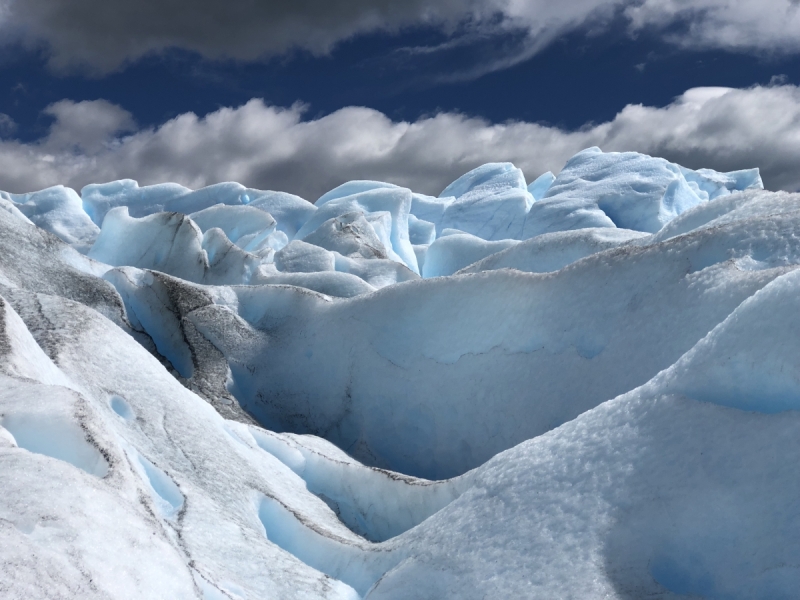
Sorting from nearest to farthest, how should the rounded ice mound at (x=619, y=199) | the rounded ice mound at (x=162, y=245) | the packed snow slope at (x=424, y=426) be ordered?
the packed snow slope at (x=424, y=426) → the rounded ice mound at (x=162, y=245) → the rounded ice mound at (x=619, y=199)

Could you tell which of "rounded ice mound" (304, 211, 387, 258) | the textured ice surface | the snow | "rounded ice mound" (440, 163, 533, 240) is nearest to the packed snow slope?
"rounded ice mound" (304, 211, 387, 258)

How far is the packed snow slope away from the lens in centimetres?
282

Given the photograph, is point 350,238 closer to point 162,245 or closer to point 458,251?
point 458,251

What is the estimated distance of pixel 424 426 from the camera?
21.5ft

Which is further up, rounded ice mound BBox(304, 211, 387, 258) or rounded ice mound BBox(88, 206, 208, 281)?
rounded ice mound BBox(88, 206, 208, 281)

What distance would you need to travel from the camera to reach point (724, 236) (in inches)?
212

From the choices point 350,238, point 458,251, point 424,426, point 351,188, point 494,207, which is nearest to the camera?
point 424,426

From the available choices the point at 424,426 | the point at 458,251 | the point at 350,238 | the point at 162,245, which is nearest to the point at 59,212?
the point at 350,238

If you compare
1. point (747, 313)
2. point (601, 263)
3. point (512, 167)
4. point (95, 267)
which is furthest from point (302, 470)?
point (512, 167)

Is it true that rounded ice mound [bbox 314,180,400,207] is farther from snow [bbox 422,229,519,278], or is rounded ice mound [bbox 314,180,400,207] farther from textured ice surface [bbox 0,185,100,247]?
snow [bbox 422,229,519,278]

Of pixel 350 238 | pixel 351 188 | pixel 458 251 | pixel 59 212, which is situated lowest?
pixel 351 188

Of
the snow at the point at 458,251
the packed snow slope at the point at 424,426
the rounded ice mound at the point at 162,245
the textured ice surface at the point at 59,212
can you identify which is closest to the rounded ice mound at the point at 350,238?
the snow at the point at 458,251

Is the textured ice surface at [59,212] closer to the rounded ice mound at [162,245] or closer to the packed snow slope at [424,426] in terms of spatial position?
the rounded ice mound at [162,245]

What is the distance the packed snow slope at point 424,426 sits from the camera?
111 inches
